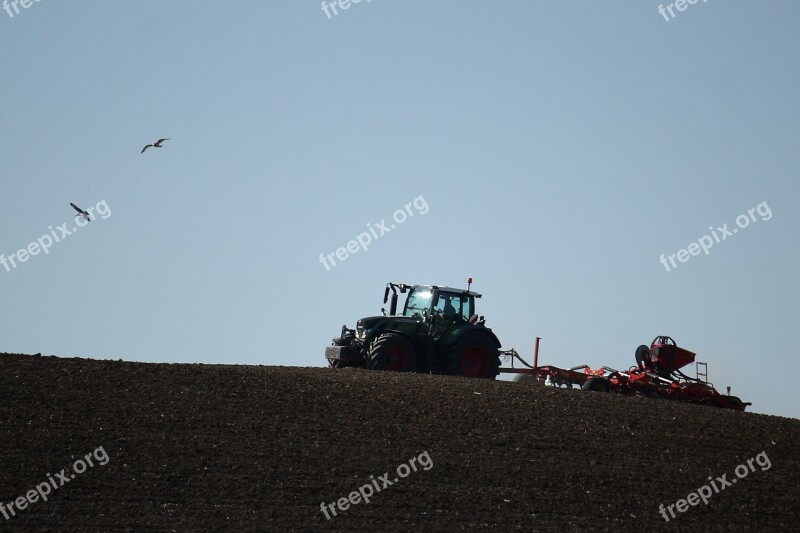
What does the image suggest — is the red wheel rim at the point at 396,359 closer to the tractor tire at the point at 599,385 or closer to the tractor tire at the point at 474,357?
the tractor tire at the point at 474,357

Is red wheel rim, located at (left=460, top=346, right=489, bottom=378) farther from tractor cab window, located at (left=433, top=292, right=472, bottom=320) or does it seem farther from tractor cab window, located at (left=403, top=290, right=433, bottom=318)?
tractor cab window, located at (left=403, top=290, right=433, bottom=318)

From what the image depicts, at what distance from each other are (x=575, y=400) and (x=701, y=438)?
225 centimetres

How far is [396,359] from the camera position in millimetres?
21016

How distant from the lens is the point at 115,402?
601 inches

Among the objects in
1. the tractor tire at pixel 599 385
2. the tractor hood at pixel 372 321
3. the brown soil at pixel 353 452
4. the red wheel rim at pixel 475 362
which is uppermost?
the tractor hood at pixel 372 321

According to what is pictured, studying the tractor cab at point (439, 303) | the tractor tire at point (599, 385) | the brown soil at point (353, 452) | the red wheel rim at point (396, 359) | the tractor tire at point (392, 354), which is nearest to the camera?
the brown soil at point (353, 452)

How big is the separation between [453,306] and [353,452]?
26.4 ft

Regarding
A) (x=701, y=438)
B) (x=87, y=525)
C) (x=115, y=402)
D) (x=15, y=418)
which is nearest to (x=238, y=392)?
(x=115, y=402)

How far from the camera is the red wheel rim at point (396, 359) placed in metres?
20.9

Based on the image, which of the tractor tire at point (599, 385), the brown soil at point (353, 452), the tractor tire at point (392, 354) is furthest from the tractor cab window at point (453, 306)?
the brown soil at point (353, 452)

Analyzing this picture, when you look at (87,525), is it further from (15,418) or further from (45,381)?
(45,381)

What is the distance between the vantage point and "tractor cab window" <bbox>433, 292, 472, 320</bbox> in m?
21.9

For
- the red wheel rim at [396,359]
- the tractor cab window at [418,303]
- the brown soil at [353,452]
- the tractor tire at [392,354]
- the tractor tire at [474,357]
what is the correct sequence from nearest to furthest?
the brown soil at [353,452], the tractor tire at [392,354], the red wheel rim at [396,359], the tractor tire at [474,357], the tractor cab window at [418,303]

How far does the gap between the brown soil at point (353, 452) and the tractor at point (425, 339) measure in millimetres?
2732
